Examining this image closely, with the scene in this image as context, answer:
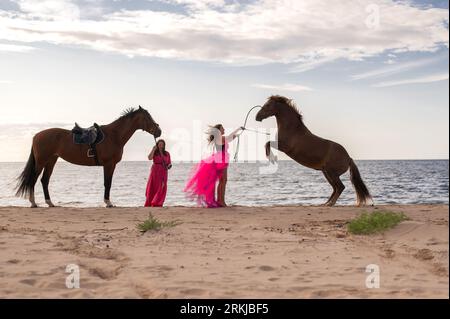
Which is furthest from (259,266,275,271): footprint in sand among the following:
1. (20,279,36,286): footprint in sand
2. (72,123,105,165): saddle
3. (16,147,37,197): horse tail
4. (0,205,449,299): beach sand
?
(16,147,37,197): horse tail

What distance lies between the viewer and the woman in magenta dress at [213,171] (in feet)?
40.9

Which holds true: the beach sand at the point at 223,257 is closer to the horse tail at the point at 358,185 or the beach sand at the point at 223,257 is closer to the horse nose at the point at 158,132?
the horse tail at the point at 358,185

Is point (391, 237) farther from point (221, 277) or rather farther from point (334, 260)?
point (221, 277)

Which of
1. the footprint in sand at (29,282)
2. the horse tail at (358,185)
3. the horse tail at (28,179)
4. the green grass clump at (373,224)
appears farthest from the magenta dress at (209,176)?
the footprint in sand at (29,282)

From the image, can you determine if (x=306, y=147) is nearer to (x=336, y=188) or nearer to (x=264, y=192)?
(x=336, y=188)

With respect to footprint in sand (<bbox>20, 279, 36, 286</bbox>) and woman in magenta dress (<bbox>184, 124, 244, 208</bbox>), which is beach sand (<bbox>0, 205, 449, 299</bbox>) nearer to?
footprint in sand (<bbox>20, 279, 36, 286</bbox>)

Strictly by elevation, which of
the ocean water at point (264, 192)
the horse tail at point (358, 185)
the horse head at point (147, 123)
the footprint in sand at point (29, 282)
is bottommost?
the ocean water at point (264, 192)

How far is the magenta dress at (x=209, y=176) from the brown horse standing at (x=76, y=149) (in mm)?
1946

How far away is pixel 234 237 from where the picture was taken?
818cm

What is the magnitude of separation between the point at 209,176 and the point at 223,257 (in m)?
5.79

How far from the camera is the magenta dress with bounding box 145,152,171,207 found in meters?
13.4

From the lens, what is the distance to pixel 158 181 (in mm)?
13508

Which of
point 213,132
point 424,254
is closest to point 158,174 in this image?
point 213,132

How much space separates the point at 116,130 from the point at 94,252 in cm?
685
